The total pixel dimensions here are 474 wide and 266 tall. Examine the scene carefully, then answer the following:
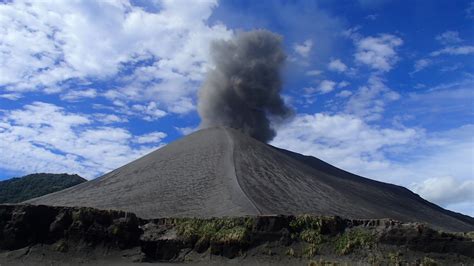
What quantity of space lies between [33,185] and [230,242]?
8878 centimetres

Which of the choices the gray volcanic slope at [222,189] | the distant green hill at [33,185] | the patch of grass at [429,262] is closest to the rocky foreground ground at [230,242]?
the patch of grass at [429,262]

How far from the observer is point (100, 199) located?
50.3m

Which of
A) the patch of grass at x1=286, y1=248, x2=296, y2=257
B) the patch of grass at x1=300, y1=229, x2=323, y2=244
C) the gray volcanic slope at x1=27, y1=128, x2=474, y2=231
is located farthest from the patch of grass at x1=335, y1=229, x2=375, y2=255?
the gray volcanic slope at x1=27, y1=128, x2=474, y2=231

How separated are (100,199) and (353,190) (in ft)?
112

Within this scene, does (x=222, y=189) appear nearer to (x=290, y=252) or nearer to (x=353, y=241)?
(x=290, y=252)

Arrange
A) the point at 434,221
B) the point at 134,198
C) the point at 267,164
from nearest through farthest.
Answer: the point at 134,198
the point at 267,164
the point at 434,221

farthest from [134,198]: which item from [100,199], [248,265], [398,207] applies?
[398,207]

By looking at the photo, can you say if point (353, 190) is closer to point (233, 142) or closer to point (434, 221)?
point (434, 221)

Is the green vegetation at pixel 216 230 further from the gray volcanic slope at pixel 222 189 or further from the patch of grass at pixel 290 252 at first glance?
the gray volcanic slope at pixel 222 189

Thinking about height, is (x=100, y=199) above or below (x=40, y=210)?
above

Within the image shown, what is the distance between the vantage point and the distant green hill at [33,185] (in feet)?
315

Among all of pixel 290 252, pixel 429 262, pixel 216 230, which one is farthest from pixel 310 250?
pixel 216 230

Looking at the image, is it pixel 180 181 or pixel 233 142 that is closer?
pixel 180 181

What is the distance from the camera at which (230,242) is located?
27703 mm
